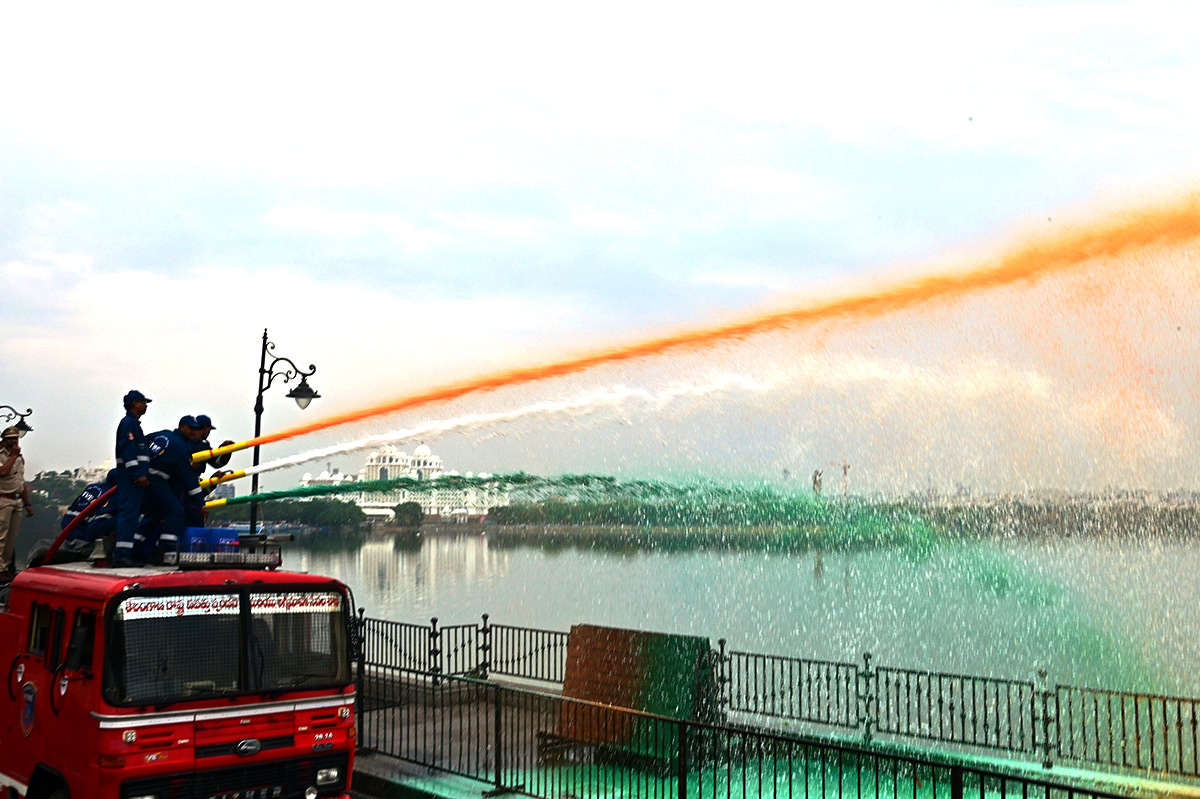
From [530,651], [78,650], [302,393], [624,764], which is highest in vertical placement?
[302,393]

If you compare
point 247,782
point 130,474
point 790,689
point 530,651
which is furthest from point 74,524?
point 790,689

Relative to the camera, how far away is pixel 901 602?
47500 mm

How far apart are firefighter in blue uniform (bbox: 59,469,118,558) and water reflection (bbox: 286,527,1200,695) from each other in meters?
20.0

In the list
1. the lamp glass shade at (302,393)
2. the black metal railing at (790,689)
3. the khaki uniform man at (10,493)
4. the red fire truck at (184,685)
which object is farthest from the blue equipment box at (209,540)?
the lamp glass shade at (302,393)

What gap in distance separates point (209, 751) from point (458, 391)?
20.5ft

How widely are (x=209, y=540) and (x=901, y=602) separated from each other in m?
42.5

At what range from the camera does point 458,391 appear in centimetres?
1345

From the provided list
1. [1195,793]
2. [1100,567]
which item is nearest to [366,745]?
[1195,793]

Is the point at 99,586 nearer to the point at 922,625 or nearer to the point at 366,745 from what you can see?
the point at 366,745

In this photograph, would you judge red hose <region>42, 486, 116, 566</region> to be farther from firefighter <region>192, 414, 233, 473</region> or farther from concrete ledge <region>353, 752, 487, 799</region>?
concrete ledge <region>353, 752, 487, 799</region>

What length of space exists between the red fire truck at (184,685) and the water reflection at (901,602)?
64.8 ft

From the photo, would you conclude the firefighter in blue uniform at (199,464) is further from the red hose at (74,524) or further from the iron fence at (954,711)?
the iron fence at (954,711)

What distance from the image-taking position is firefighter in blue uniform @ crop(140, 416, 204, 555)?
9906 millimetres

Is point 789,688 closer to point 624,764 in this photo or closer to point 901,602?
point 624,764
